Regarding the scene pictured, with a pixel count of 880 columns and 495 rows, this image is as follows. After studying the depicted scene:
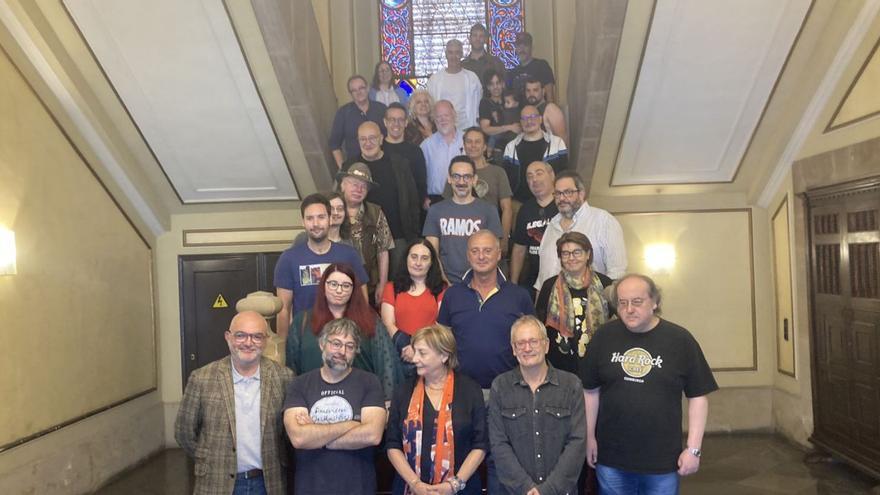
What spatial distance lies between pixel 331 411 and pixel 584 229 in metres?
1.84

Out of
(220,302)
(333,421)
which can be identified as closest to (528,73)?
(220,302)

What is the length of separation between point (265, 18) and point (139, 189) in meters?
1.89

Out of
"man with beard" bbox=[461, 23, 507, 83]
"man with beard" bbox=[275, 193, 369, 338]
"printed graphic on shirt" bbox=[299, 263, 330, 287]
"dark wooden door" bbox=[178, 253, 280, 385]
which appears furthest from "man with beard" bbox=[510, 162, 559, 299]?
"dark wooden door" bbox=[178, 253, 280, 385]

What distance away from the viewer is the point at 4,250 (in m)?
4.02

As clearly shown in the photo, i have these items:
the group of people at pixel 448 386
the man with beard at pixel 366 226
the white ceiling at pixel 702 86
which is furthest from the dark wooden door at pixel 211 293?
the white ceiling at pixel 702 86

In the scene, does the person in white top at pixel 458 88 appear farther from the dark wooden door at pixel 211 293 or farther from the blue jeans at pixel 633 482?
the blue jeans at pixel 633 482

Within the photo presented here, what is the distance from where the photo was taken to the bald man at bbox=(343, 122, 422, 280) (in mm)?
4500

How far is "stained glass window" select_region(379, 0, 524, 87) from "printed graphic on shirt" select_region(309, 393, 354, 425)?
6130 millimetres

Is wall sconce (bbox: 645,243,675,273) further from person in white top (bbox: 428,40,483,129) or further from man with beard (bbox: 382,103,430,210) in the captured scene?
man with beard (bbox: 382,103,430,210)

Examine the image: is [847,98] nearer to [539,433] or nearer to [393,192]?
[393,192]

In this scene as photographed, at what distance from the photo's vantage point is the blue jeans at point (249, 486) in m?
2.81

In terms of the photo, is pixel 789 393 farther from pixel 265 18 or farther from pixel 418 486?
pixel 265 18

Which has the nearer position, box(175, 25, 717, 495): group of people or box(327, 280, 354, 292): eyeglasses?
box(175, 25, 717, 495): group of people

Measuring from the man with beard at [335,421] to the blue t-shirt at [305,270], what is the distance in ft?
2.64
